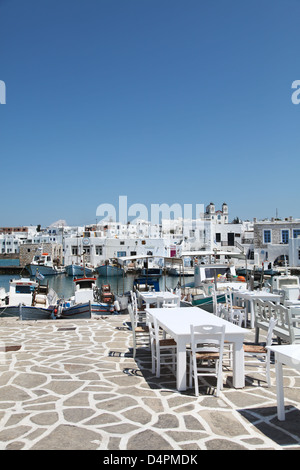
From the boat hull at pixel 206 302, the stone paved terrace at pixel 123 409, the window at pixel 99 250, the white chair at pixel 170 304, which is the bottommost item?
the stone paved terrace at pixel 123 409

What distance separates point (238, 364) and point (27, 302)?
1405 centimetres

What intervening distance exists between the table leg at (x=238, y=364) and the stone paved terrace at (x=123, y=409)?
115 millimetres

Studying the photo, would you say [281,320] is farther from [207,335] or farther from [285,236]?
[285,236]

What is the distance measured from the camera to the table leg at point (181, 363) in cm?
481

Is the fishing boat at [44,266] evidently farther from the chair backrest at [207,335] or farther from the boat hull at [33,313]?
the chair backrest at [207,335]

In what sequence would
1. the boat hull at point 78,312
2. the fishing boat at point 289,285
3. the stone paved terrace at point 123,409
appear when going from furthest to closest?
the boat hull at point 78,312
the fishing boat at point 289,285
the stone paved terrace at point 123,409

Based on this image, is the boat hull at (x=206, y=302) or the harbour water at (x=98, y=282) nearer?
the boat hull at (x=206, y=302)

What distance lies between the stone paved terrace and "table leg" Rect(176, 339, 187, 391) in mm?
141

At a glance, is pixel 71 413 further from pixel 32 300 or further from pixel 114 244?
pixel 114 244

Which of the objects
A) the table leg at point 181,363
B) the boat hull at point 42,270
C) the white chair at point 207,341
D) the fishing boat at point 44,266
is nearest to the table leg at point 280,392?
the white chair at point 207,341

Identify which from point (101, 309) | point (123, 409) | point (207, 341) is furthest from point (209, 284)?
point (123, 409)
